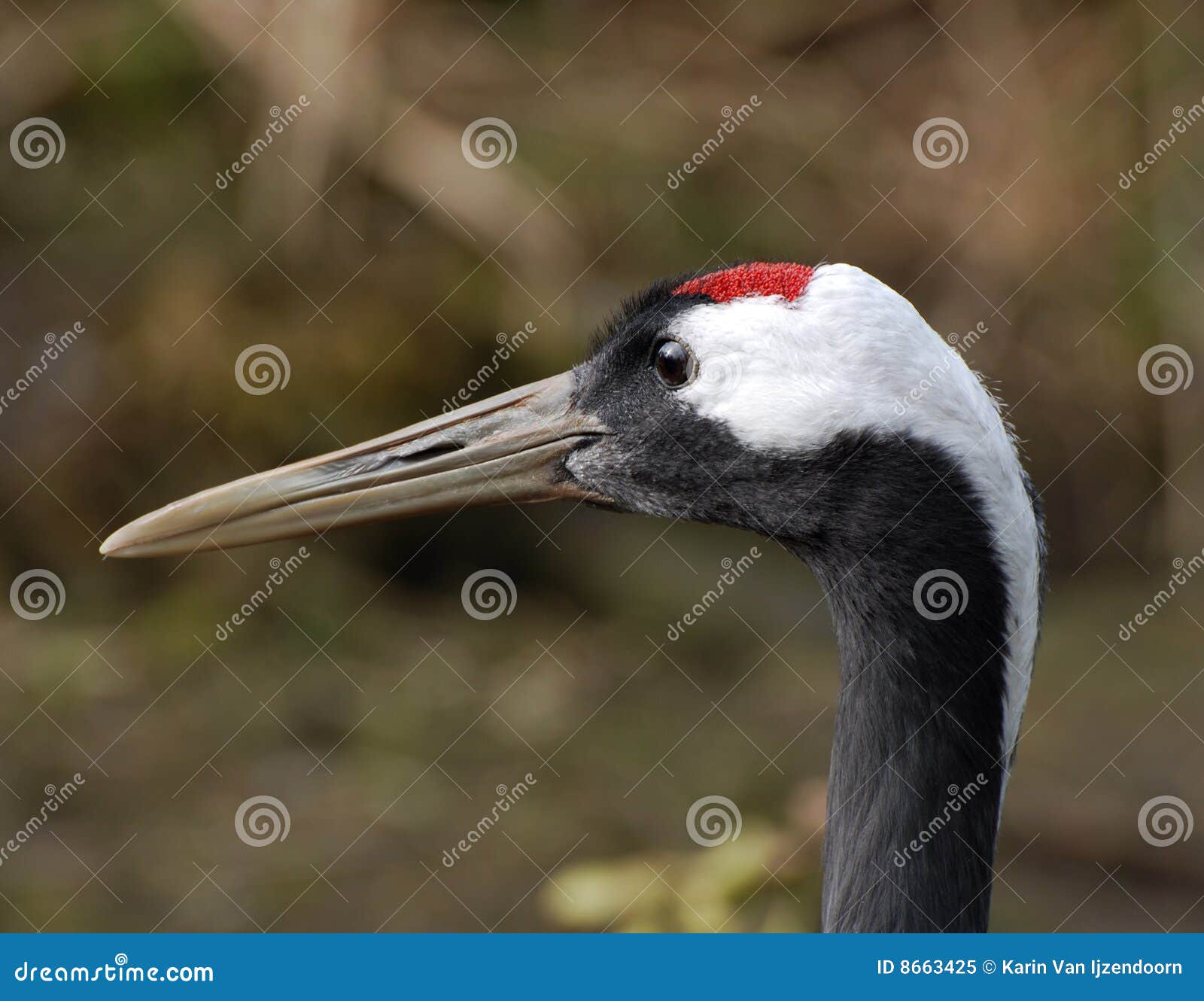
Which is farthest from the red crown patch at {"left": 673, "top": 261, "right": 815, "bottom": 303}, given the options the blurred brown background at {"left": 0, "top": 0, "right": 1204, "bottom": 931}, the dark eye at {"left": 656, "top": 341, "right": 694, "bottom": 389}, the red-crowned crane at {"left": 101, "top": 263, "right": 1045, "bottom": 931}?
the blurred brown background at {"left": 0, "top": 0, "right": 1204, "bottom": 931}

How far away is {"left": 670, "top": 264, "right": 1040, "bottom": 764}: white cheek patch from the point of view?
7.79 feet

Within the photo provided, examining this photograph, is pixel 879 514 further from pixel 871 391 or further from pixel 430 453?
pixel 430 453

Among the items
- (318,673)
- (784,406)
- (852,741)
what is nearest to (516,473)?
(784,406)

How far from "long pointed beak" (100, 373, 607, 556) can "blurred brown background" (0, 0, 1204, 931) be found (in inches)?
111

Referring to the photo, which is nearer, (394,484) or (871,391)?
(871,391)

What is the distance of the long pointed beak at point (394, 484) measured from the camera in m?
2.77

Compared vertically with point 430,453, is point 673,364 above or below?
above

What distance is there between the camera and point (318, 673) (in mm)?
5945

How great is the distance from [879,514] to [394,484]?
947 mm

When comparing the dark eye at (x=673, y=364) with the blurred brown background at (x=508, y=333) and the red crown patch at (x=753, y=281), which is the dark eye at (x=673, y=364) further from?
the blurred brown background at (x=508, y=333)

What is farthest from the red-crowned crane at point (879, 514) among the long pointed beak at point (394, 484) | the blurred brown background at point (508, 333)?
the blurred brown background at point (508, 333)

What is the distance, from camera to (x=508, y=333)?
5.95 metres

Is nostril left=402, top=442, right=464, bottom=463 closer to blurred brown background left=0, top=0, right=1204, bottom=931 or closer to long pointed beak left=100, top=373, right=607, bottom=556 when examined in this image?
long pointed beak left=100, top=373, right=607, bottom=556

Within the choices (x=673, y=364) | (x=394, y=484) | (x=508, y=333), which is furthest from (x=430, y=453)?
(x=508, y=333)
